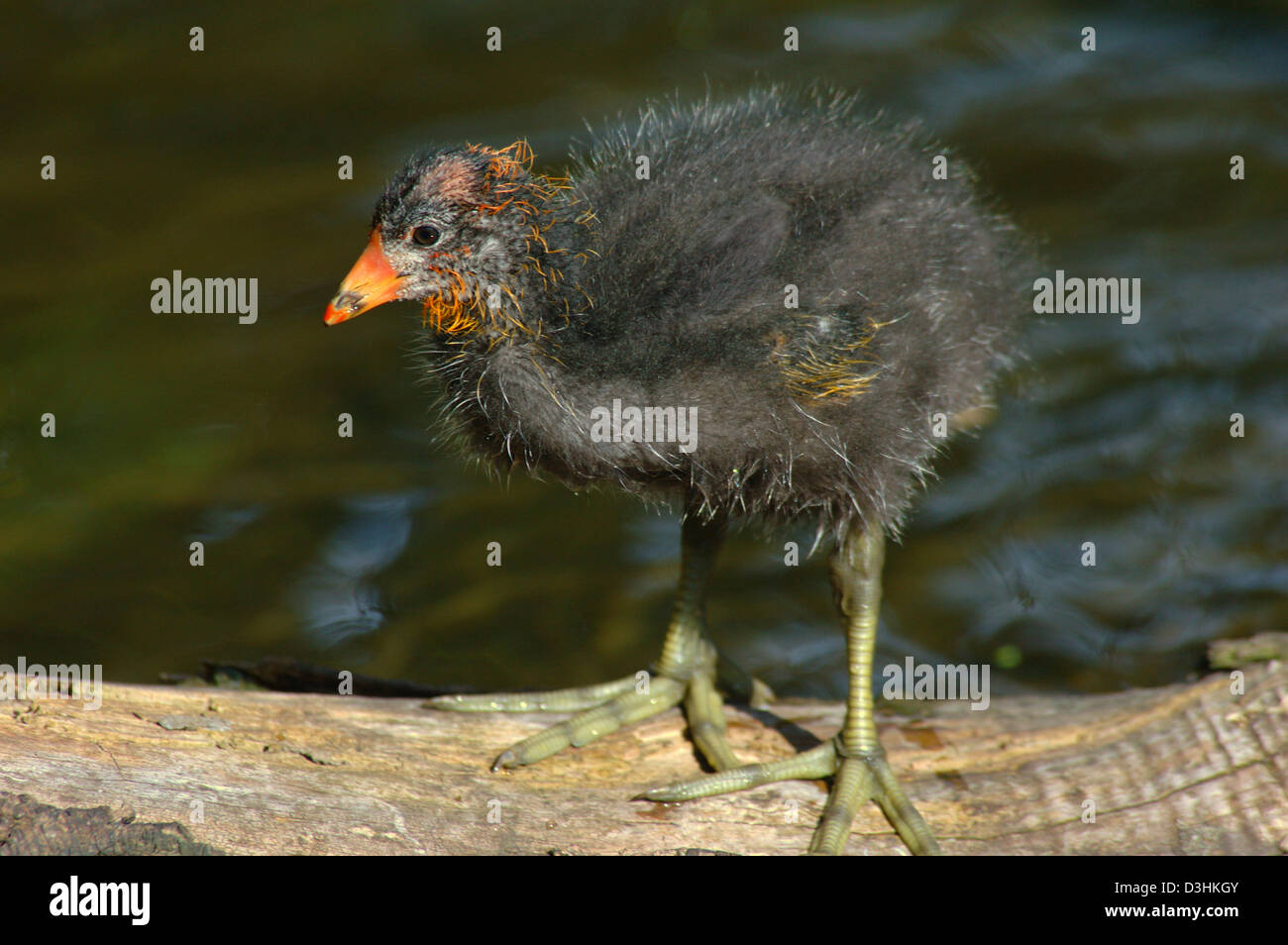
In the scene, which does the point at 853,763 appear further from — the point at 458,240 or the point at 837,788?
the point at 458,240

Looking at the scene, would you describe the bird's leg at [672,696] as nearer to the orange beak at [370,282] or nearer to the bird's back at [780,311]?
the bird's back at [780,311]

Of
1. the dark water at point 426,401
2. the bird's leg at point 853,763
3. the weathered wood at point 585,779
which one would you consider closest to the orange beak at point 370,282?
the weathered wood at point 585,779

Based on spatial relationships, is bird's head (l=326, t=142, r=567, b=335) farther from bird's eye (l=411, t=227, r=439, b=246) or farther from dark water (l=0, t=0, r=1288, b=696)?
dark water (l=0, t=0, r=1288, b=696)

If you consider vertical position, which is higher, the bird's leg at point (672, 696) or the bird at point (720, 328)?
the bird at point (720, 328)

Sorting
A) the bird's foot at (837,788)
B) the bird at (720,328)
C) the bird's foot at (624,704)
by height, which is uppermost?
the bird at (720,328)

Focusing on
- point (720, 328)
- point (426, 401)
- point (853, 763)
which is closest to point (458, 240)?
point (720, 328)

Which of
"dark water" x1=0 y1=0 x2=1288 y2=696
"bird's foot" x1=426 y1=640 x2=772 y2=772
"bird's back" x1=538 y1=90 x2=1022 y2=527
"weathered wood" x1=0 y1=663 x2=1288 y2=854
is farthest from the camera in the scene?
"dark water" x1=0 y1=0 x2=1288 y2=696

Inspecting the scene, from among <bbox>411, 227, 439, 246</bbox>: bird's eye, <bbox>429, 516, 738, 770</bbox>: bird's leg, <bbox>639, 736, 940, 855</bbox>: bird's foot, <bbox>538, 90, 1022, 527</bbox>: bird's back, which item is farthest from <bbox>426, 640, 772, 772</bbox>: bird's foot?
<bbox>411, 227, 439, 246</bbox>: bird's eye

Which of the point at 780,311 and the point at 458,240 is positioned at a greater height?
the point at 458,240

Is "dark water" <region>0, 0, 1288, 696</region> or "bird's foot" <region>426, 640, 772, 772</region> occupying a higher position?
"dark water" <region>0, 0, 1288, 696</region>
